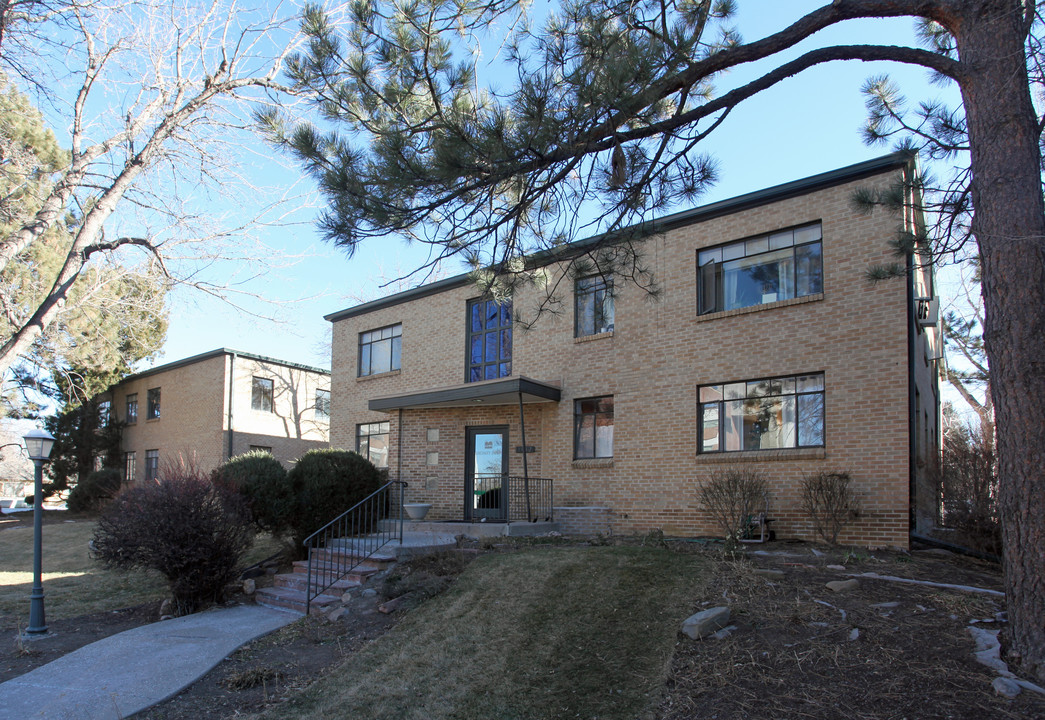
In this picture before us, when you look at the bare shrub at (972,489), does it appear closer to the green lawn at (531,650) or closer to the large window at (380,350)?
the green lawn at (531,650)

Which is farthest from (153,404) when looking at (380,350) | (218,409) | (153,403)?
(380,350)

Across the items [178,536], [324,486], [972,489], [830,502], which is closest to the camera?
[972,489]

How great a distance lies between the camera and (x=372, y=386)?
18156 millimetres

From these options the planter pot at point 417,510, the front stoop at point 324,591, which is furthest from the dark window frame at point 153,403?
the front stoop at point 324,591

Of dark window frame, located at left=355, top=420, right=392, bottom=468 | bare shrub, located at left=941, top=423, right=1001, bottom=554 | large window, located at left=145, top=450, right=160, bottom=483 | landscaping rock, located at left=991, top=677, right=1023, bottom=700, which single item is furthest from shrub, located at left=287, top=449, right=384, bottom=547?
large window, located at left=145, top=450, right=160, bottom=483

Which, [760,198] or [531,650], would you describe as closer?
[531,650]

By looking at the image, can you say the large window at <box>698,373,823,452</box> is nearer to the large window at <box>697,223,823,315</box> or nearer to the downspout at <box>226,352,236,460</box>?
the large window at <box>697,223,823,315</box>

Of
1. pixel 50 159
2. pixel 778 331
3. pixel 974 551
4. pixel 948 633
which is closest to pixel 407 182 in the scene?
pixel 948 633

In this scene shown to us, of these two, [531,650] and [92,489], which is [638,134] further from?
[92,489]

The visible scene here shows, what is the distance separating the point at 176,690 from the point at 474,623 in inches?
107

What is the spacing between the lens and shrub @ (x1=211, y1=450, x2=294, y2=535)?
459 inches

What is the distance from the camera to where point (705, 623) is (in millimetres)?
5930

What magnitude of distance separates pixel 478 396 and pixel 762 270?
19.4 ft

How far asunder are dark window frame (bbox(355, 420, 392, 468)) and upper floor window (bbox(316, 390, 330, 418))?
33.1ft
